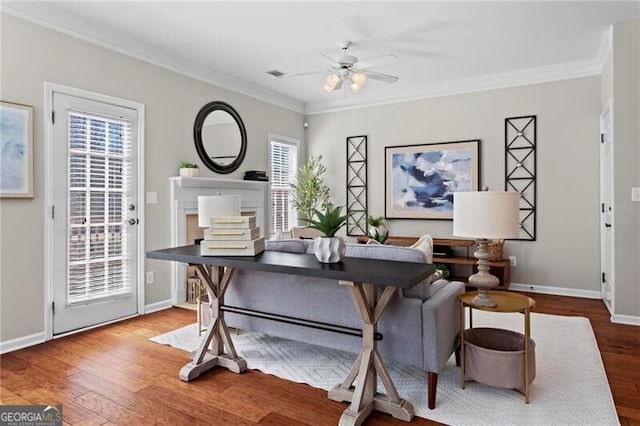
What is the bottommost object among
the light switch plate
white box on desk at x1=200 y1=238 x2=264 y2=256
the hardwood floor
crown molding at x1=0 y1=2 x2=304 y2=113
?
the hardwood floor

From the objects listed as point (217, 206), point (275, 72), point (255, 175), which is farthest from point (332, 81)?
point (255, 175)

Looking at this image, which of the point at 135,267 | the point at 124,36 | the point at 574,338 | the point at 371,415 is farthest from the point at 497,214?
the point at 124,36

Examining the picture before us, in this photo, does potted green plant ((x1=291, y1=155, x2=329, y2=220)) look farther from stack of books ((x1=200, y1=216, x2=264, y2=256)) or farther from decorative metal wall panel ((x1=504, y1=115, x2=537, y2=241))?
stack of books ((x1=200, y1=216, x2=264, y2=256))

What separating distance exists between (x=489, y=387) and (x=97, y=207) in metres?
3.45

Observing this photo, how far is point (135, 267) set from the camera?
393cm

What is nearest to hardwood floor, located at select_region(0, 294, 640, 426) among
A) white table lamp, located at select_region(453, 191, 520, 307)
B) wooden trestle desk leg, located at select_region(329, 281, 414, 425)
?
wooden trestle desk leg, located at select_region(329, 281, 414, 425)

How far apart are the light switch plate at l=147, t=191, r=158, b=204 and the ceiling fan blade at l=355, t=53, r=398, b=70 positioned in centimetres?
259

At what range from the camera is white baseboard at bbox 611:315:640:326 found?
11.5 ft

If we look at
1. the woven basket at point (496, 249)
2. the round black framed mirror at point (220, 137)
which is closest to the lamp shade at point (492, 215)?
the woven basket at point (496, 249)

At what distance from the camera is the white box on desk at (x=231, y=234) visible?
7.86 ft

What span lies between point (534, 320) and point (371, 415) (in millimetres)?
2368

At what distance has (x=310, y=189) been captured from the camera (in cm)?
605

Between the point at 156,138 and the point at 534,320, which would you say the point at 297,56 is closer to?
the point at 156,138

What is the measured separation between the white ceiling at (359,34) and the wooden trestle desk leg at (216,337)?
2187mm
